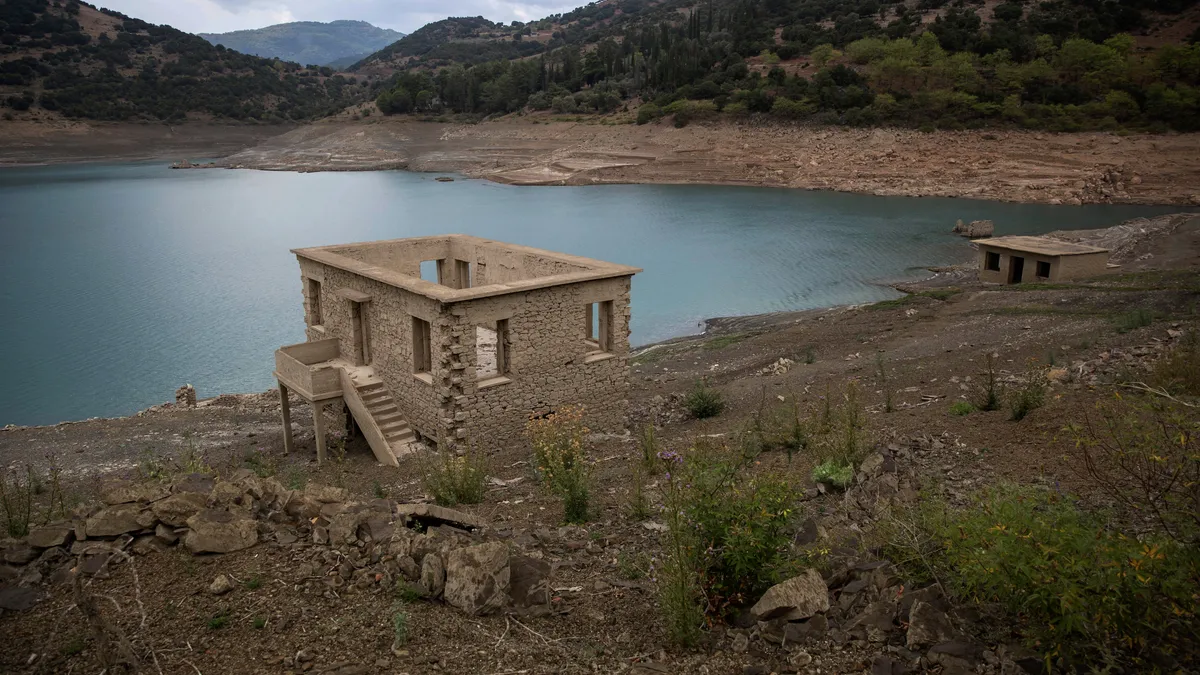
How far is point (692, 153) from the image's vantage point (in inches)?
2781

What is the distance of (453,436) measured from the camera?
13.5 metres

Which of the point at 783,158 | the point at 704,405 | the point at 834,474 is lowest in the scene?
the point at 704,405

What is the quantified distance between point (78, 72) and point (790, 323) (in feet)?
356

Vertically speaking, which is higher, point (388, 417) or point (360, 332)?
point (360, 332)

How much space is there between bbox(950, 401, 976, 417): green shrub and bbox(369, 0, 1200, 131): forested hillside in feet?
198

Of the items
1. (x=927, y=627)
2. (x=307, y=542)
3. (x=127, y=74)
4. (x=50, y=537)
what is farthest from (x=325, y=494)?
(x=127, y=74)

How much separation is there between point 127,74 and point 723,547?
128120 millimetres

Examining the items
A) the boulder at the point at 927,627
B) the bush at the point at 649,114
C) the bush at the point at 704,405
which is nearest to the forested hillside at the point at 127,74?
the bush at the point at 649,114

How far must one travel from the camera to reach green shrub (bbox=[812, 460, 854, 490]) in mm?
8469

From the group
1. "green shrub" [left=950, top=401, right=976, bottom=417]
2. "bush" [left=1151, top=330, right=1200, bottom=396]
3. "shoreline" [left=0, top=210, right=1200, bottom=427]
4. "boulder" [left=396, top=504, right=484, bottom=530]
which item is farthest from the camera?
"shoreline" [left=0, top=210, right=1200, bottom=427]

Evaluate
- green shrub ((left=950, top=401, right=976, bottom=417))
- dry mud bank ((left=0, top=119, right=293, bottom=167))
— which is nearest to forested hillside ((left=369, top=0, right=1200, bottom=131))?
dry mud bank ((left=0, top=119, right=293, bottom=167))

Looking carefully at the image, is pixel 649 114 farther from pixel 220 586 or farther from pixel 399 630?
pixel 399 630

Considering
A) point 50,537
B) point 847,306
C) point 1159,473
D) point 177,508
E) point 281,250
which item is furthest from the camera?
point 281,250

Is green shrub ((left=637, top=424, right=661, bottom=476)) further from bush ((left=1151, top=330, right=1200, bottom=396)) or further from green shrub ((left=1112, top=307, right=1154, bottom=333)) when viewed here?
green shrub ((left=1112, top=307, right=1154, bottom=333))
